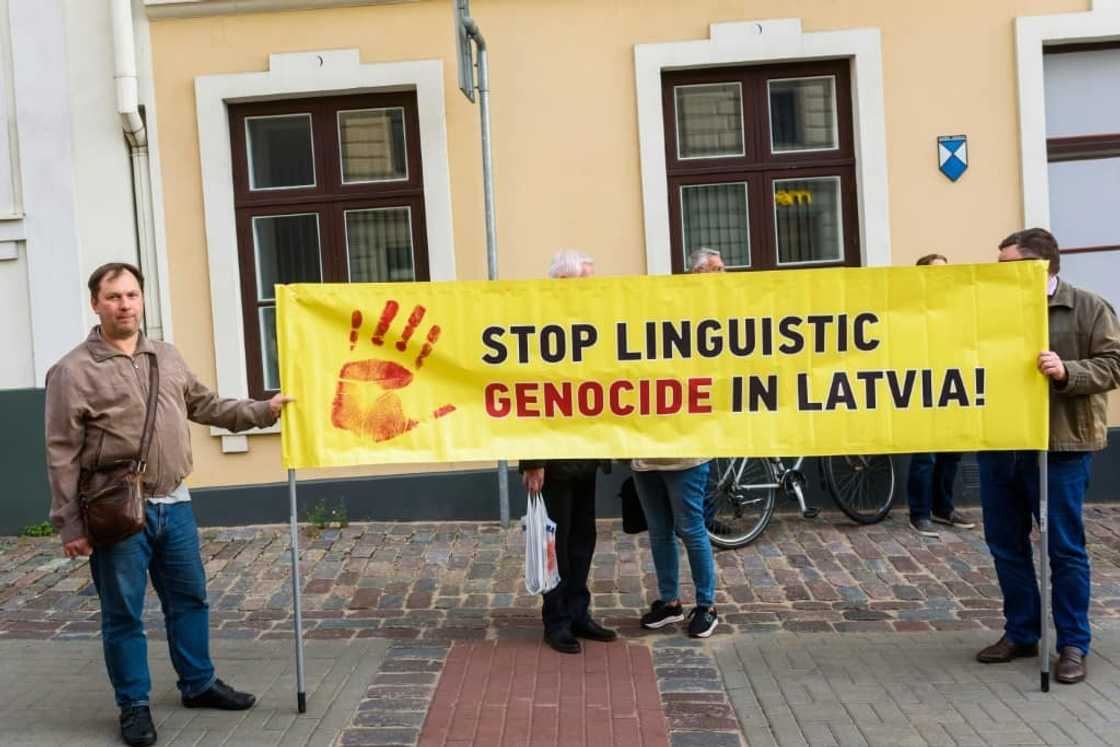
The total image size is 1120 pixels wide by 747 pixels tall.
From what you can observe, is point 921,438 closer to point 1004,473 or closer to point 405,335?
point 1004,473

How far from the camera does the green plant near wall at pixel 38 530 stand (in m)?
8.41

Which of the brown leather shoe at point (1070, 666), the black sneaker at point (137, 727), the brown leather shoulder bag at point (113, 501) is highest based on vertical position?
the brown leather shoulder bag at point (113, 501)

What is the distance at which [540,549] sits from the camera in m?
5.39

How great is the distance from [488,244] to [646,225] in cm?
115

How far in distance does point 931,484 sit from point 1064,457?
299cm

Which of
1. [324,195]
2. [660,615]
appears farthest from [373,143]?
[660,615]

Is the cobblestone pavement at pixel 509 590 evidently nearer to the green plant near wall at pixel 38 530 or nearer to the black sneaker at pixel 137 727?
the green plant near wall at pixel 38 530

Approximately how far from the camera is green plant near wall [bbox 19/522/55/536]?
8.41 m

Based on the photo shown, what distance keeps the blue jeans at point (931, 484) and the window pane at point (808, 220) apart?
171cm

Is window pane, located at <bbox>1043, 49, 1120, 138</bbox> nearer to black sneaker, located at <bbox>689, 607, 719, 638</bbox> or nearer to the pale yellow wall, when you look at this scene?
the pale yellow wall

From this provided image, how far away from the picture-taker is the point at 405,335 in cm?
494

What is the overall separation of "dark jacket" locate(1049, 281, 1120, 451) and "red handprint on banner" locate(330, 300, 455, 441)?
265 cm

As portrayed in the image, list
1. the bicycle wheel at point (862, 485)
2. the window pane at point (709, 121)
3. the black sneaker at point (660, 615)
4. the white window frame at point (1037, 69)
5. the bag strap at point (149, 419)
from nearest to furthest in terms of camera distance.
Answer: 1. the bag strap at point (149, 419)
2. the black sneaker at point (660, 615)
3. the bicycle wheel at point (862, 485)
4. the white window frame at point (1037, 69)
5. the window pane at point (709, 121)

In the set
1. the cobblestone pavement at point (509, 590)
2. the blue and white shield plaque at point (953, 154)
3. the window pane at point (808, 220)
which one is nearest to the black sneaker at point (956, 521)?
the cobblestone pavement at point (509, 590)
